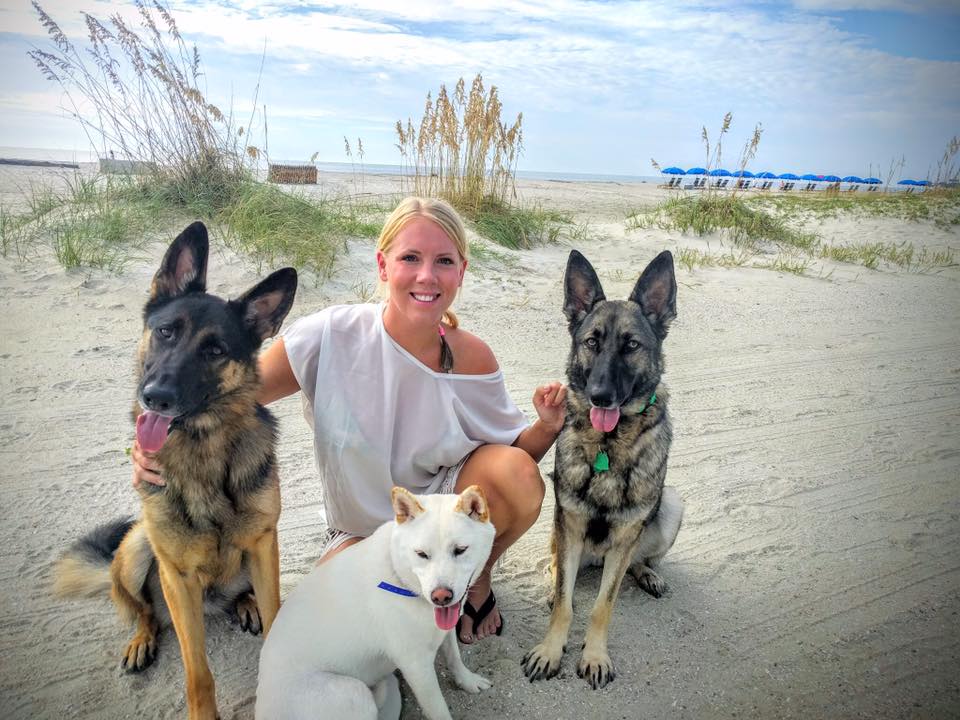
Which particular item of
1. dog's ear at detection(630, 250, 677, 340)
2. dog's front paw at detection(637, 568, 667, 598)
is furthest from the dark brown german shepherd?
dog's front paw at detection(637, 568, 667, 598)

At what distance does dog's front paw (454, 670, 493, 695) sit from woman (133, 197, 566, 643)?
241 millimetres

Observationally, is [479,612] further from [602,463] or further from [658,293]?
[658,293]

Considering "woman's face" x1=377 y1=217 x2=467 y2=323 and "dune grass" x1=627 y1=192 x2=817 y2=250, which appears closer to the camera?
"woman's face" x1=377 y1=217 x2=467 y2=323

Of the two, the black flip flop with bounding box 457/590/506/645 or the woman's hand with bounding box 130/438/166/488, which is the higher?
the woman's hand with bounding box 130/438/166/488

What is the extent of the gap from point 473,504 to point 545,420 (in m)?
0.88

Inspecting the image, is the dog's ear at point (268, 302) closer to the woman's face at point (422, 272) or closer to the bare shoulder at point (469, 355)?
the woman's face at point (422, 272)

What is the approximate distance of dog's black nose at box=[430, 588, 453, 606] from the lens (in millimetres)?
1909

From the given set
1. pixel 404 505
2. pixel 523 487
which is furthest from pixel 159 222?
pixel 404 505

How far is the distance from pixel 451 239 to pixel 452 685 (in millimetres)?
1950

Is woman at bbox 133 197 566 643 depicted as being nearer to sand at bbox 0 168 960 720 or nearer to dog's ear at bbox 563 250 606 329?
dog's ear at bbox 563 250 606 329

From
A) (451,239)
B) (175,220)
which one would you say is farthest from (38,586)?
(175,220)

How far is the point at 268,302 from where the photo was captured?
235 cm

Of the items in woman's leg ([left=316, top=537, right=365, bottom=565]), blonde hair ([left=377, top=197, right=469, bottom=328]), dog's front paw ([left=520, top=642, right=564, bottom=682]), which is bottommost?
dog's front paw ([left=520, top=642, right=564, bottom=682])

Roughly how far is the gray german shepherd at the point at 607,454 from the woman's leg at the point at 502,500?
0.14 metres
